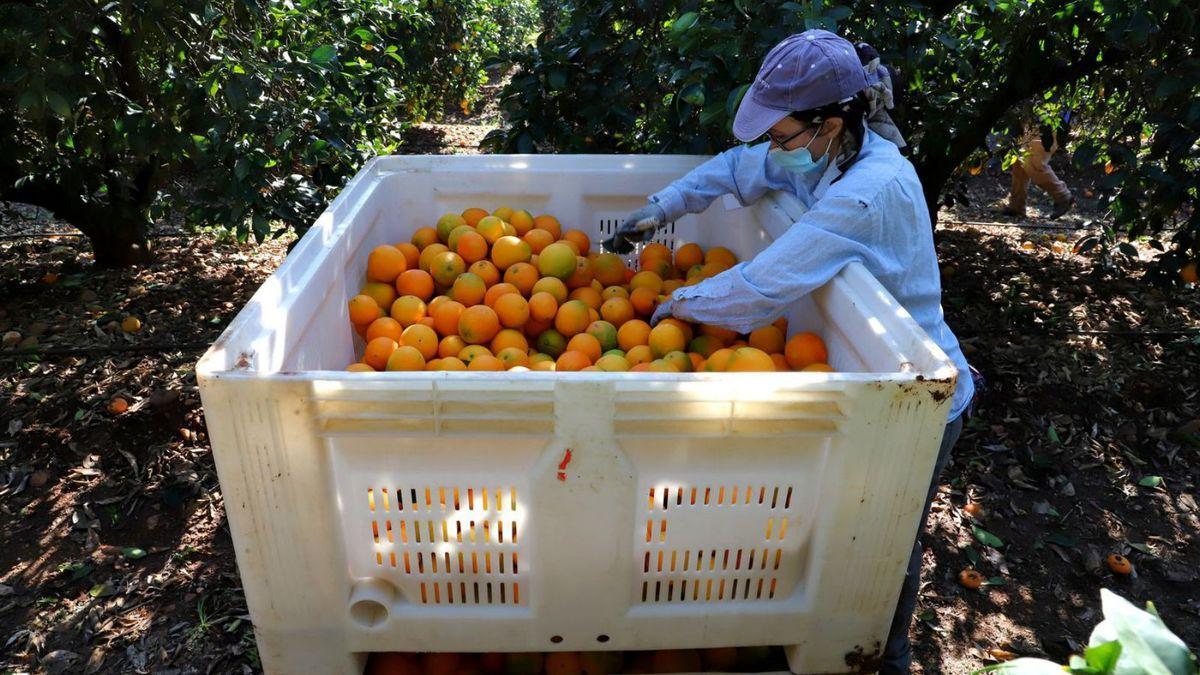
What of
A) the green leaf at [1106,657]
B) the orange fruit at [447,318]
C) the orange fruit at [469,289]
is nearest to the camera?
the green leaf at [1106,657]

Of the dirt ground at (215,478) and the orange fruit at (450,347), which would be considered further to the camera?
the dirt ground at (215,478)

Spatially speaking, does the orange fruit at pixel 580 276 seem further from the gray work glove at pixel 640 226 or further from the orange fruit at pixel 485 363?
the orange fruit at pixel 485 363

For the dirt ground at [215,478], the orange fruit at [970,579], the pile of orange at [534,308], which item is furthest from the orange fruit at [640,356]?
the orange fruit at [970,579]

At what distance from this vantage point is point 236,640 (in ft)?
8.29

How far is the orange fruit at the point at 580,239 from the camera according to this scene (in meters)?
2.85

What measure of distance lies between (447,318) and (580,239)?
626 millimetres

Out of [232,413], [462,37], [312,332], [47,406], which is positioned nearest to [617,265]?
[312,332]

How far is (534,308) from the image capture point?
98.3 inches

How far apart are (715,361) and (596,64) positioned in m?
2.12

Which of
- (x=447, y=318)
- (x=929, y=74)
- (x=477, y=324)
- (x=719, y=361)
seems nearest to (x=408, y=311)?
(x=447, y=318)

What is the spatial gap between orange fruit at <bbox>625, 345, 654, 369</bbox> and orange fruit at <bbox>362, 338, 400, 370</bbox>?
62 centimetres

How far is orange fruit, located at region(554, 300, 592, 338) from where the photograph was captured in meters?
2.46

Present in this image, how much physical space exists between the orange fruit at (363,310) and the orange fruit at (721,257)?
1.05 metres

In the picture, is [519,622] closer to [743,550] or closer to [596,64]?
[743,550]
